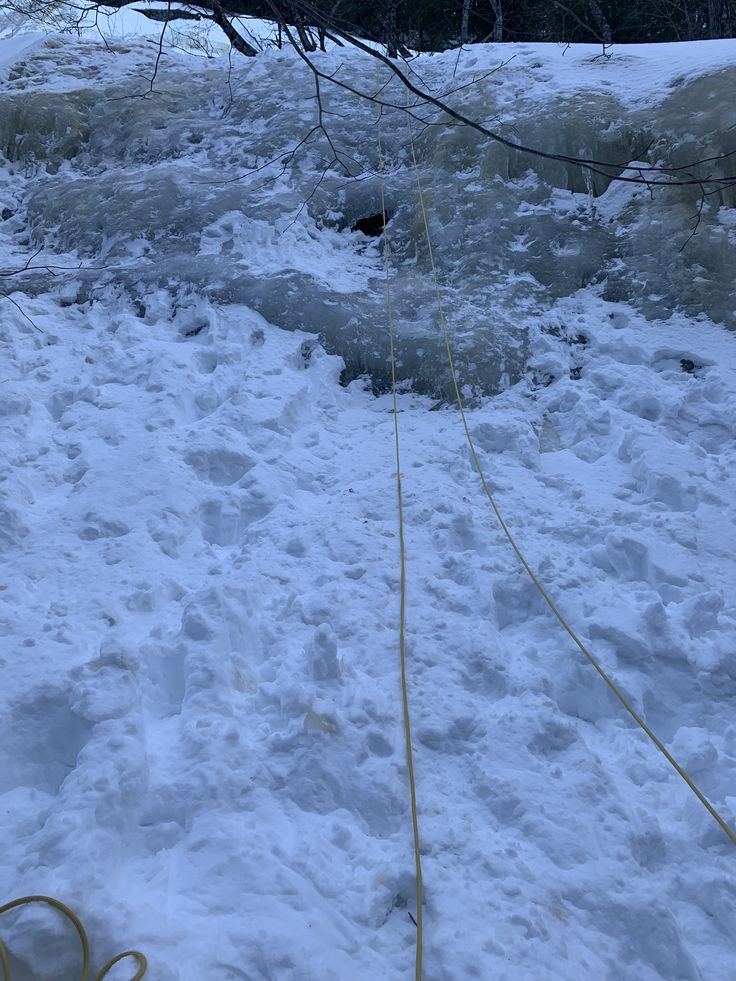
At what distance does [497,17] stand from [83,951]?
12.8 metres

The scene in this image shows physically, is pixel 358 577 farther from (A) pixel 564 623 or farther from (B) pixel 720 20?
(B) pixel 720 20

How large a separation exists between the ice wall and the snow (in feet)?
0.16

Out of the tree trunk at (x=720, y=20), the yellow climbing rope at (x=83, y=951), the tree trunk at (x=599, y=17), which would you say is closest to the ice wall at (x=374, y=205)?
the yellow climbing rope at (x=83, y=951)

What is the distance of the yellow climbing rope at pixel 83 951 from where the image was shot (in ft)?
6.22

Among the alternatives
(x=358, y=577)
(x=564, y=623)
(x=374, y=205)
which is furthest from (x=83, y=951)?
(x=374, y=205)

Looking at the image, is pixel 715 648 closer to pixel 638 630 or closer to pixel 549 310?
pixel 638 630

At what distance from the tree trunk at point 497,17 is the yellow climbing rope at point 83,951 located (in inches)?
478

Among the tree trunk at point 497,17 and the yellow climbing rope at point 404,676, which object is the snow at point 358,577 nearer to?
the yellow climbing rope at point 404,676

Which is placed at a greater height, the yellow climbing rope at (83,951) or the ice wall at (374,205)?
the ice wall at (374,205)

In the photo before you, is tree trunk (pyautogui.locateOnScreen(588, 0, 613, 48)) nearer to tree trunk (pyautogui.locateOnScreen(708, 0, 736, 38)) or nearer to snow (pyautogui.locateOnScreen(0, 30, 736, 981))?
tree trunk (pyautogui.locateOnScreen(708, 0, 736, 38))

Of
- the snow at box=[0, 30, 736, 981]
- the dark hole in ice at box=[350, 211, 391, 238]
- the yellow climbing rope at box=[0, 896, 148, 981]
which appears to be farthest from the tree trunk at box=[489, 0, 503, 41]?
the yellow climbing rope at box=[0, 896, 148, 981]

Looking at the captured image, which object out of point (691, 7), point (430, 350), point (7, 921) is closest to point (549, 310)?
point (430, 350)

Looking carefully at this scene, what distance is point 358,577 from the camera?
11.2 feet

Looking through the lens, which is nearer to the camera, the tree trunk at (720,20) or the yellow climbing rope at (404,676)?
the yellow climbing rope at (404,676)
